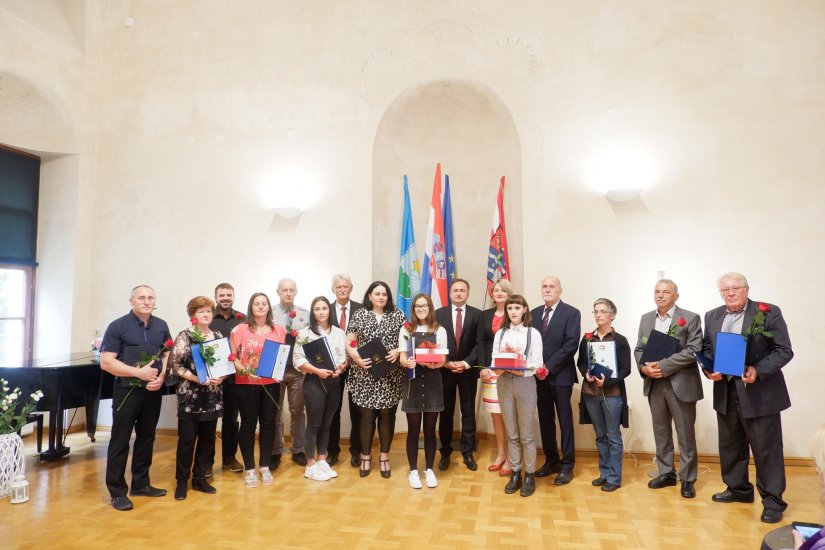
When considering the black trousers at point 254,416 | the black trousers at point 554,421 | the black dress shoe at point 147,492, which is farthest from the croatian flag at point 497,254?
the black dress shoe at point 147,492

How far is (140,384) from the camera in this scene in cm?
380

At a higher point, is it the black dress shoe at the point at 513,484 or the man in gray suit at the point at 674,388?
the man in gray suit at the point at 674,388

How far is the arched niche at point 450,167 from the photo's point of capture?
604 centimetres

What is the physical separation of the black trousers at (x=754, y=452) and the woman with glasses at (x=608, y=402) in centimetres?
69

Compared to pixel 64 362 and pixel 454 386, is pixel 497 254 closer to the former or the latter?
pixel 454 386

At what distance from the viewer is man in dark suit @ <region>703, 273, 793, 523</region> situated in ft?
11.7

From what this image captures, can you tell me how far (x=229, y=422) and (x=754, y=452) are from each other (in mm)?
3992

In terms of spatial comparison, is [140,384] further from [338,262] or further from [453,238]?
[453,238]

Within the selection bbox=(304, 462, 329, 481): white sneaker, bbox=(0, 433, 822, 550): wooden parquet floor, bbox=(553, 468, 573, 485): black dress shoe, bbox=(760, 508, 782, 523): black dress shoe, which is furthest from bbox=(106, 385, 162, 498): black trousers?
bbox=(760, 508, 782, 523): black dress shoe

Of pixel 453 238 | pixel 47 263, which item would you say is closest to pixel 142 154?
pixel 47 263

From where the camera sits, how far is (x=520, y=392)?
4055mm

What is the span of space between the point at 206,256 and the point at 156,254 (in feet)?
2.07

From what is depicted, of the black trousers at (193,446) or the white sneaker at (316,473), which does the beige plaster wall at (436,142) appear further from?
the black trousers at (193,446)

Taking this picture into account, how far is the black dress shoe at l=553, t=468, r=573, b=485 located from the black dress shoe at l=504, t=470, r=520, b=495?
37cm
